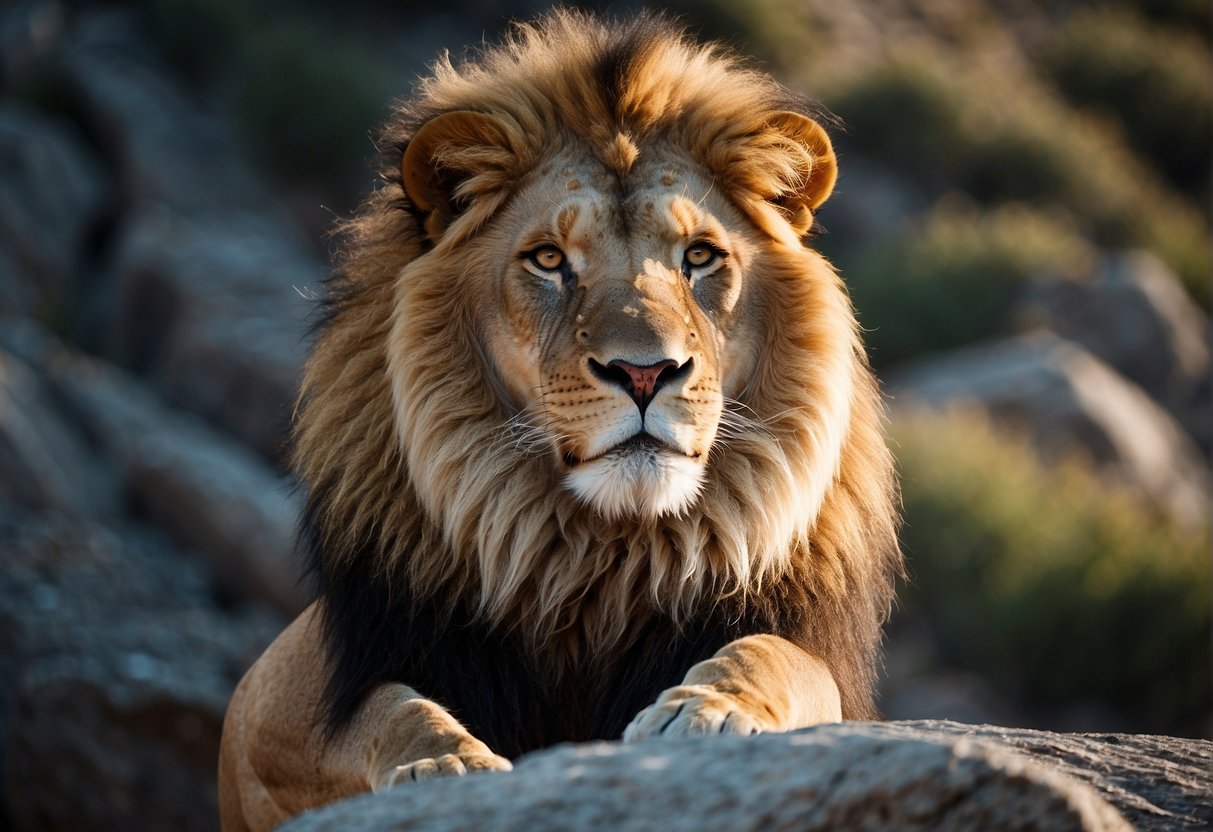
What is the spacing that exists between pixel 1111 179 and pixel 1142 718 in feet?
39.5

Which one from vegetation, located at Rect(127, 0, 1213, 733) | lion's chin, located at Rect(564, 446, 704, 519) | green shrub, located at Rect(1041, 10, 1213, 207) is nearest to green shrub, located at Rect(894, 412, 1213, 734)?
vegetation, located at Rect(127, 0, 1213, 733)

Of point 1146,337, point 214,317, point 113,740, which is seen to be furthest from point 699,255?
point 1146,337

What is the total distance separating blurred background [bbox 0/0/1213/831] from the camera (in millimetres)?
8500

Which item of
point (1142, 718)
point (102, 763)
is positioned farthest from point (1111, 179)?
point (102, 763)

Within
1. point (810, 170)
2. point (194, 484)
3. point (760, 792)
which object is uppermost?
point (194, 484)

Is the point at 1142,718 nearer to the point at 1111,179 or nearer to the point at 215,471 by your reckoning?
the point at 215,471

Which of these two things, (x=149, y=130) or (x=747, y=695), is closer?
(x=747, y=695)

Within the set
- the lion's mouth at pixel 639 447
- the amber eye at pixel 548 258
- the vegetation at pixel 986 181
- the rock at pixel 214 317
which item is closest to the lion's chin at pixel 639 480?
the lion's mouth at pixel 639 447

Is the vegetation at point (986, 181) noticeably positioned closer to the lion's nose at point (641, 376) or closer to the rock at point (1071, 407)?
the rock at point (1071, 407)

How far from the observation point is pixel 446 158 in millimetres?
3701

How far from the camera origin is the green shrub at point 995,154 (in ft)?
69.9

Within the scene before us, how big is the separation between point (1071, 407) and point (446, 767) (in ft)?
38.9

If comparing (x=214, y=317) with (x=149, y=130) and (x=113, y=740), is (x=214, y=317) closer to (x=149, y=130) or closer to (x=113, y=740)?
(x=149, y=130)

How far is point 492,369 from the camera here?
12.0ft
